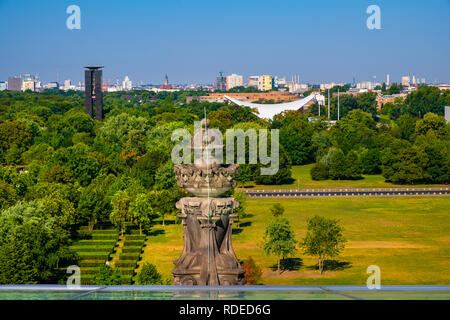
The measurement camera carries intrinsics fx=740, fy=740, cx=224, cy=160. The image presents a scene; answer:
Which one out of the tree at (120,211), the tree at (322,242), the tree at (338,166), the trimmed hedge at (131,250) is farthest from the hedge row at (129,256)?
the tree at (338,166)

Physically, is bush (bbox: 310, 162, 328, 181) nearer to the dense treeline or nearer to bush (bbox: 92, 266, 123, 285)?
the dense treeline

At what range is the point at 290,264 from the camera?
142ft

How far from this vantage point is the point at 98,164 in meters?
74.2

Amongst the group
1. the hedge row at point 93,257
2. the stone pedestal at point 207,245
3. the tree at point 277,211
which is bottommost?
the hedge row at point 93,257

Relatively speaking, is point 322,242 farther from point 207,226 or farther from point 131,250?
point 207,226

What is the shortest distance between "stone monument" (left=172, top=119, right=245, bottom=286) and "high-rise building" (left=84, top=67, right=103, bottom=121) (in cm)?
12056

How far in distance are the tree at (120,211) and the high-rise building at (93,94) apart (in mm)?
80239

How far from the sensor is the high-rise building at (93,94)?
131m

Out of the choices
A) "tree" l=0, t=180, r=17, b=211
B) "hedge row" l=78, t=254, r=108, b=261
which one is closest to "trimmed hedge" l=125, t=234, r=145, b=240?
"hedge row" l=78, t=254, r=108, b=261

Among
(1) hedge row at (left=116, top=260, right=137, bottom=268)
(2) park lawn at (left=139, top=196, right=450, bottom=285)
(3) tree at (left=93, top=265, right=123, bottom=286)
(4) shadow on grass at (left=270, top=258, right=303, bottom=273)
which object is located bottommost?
(4) shadow on grass at (left=270, top=258, right=303, bottom=273)

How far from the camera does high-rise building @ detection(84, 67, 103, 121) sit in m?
131

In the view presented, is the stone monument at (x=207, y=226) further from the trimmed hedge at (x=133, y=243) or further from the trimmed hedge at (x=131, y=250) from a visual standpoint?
the trimmed hedge at (x=133, y=243)
